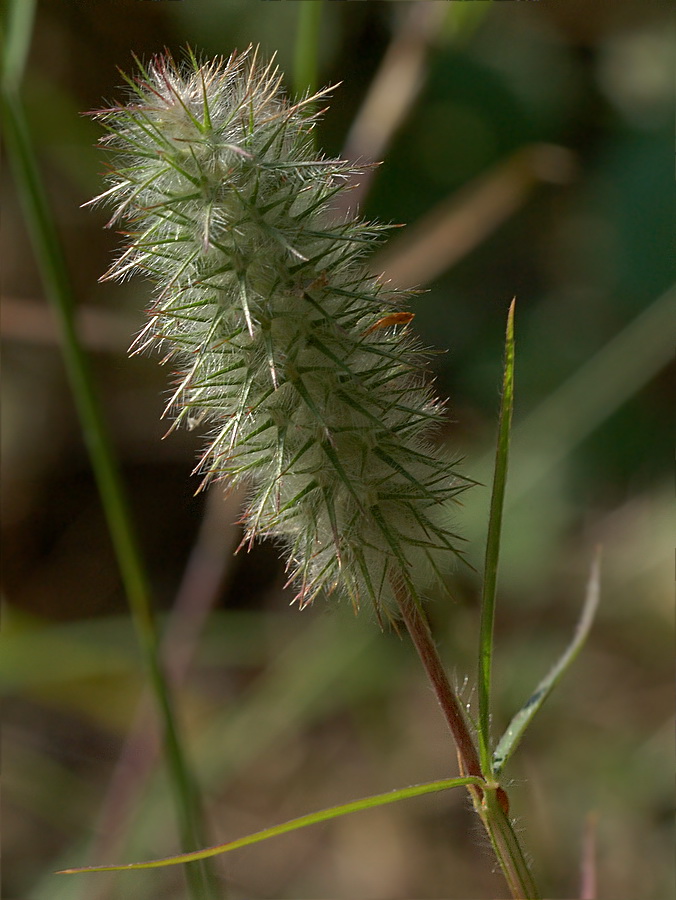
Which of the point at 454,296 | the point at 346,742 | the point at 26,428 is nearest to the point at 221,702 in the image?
the point at 346,742

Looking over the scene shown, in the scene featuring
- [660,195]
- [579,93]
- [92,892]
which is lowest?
[92,892]

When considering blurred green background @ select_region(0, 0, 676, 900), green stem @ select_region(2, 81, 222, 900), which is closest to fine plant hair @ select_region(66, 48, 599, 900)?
green stem @ select_region(2, 81, 222, 900)

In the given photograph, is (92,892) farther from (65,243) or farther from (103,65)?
(103,65)

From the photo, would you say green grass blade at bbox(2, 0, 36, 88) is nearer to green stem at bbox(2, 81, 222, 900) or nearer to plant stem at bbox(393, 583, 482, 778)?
green stem at bbox(2, 81, 222, 900)

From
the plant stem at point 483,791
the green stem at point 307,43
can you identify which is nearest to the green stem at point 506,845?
the plant stem at point 483,791

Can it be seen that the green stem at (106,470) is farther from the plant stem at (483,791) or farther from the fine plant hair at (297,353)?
the plant stem at (483,791)

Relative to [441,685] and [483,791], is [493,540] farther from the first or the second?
[483,791]

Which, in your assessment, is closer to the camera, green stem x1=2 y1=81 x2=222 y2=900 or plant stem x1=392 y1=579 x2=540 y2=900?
plant stem x1=392 y1=579 x2=540 y2=900
